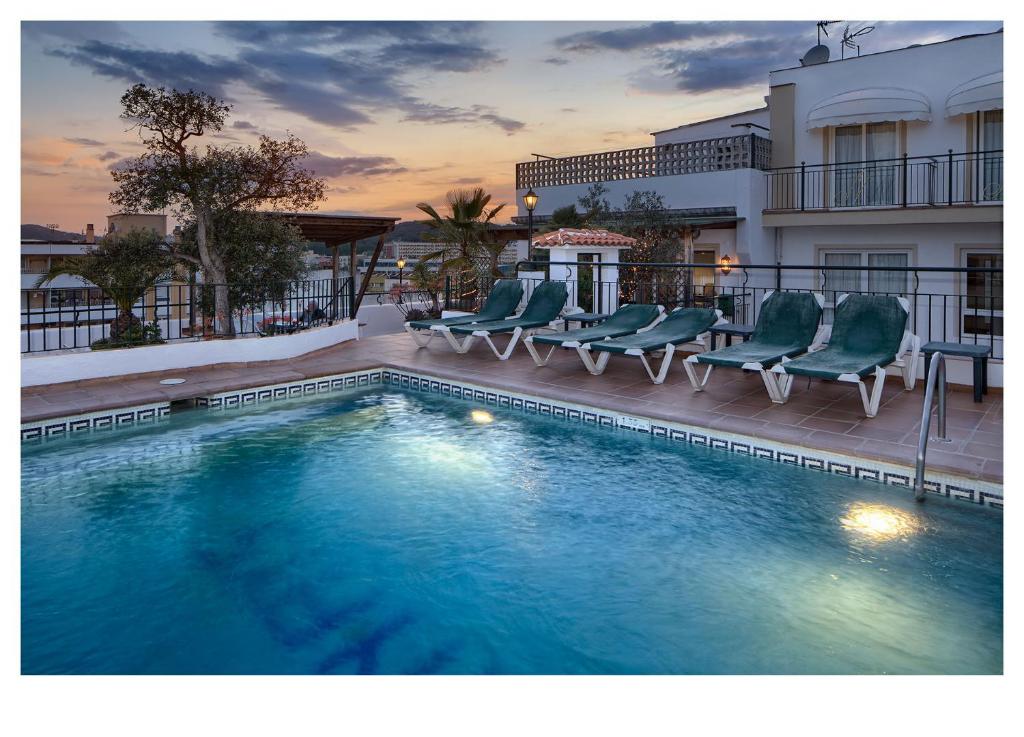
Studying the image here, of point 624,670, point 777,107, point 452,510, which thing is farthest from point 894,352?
point 777,107

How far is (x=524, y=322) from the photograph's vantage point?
37.2 feet

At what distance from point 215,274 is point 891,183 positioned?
1505 centimetres

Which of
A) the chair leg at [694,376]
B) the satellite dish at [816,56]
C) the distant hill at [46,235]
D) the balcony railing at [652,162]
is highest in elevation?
the satellite dish at [816,56]

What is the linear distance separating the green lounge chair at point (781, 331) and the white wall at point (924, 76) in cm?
1077

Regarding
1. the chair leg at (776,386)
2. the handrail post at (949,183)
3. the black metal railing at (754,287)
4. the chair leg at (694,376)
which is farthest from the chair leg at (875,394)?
the handrail post at (949,183)

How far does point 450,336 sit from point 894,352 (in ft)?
20.7

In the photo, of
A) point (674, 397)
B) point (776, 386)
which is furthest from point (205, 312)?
point (776, 386)

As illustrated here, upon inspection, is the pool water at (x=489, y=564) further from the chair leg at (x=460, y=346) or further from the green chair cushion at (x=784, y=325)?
the chair leg at (x=460, y=346)

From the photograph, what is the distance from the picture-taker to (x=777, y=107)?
19.2 meters

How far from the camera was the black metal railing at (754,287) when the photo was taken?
1298cm

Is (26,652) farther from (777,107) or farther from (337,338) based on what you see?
(777,107)
